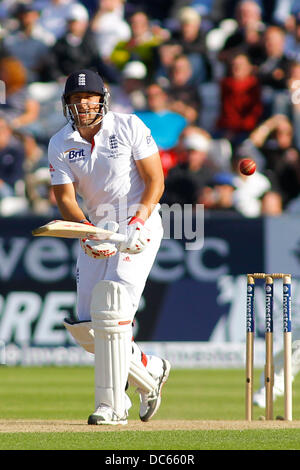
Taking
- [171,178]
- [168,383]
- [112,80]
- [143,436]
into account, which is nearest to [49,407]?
[168,383]

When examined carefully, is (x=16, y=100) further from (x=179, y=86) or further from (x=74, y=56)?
(x=179, y=86)

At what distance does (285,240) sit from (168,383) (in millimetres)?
2385

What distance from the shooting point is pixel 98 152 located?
20.6ft

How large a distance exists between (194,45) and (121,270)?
331 inches

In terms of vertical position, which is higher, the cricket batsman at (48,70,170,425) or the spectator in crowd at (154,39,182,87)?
the spectator in crowd at (154,39,182,87)

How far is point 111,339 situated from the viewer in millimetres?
5988

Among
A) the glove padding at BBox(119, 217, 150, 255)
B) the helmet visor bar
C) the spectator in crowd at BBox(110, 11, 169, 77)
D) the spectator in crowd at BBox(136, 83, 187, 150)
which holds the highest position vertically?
the spectator in crowd at BBox(110, 11, 169, 77)

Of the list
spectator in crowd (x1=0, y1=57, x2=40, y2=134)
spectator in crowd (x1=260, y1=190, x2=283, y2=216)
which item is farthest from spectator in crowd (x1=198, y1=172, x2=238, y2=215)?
spectator in crowd (x1=0, y1=57, x2=40, y2=134)

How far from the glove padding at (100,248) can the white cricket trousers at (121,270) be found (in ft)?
0.81

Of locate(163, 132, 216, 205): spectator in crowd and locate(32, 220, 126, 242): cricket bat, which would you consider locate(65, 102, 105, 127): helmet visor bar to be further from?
locate(163, 132, 216, 205): spectator in crowd

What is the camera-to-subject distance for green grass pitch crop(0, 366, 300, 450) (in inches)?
204

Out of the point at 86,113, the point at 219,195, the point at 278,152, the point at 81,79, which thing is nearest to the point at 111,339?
the point at 86,113

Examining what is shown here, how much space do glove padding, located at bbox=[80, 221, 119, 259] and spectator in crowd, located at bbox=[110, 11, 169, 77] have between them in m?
8.40
